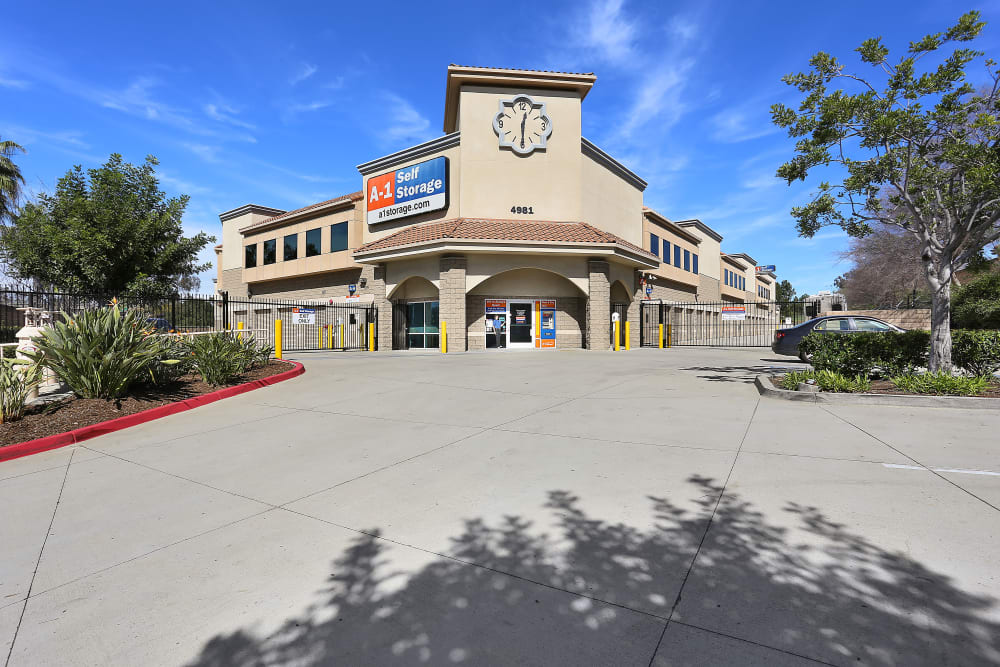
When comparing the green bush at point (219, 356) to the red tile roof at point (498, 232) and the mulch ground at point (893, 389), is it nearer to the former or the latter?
the red tile roof at point (498, 232)

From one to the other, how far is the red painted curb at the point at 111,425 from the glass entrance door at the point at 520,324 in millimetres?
12569

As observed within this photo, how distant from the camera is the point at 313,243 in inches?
1148

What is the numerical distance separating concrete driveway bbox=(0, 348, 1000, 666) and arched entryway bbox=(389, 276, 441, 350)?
16071mm

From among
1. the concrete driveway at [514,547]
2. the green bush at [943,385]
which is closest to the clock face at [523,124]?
the green bush at [943,385]

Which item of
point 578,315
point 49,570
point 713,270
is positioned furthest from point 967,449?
point 713,270

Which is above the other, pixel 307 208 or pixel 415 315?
pixel 307 208

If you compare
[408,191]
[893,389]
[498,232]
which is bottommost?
[893,389]

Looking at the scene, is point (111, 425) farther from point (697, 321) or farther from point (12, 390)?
point (697, 321)

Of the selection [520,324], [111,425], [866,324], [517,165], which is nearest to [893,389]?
[866,324]

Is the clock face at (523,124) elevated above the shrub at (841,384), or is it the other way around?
the clock face at (523,124)

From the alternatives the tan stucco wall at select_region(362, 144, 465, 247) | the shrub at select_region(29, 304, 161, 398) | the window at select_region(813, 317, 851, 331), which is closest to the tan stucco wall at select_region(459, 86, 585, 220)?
the tan stucco wall at select_region(362, 144, 465, 247)

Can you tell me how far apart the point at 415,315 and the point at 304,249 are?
38.1 feet

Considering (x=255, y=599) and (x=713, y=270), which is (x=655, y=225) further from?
(x=255, y=599)

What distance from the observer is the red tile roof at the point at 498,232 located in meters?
18.8
